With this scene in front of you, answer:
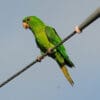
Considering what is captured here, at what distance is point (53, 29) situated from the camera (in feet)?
39.8

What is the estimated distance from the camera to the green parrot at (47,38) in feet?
36.3

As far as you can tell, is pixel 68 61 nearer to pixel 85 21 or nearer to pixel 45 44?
pixel 45 44

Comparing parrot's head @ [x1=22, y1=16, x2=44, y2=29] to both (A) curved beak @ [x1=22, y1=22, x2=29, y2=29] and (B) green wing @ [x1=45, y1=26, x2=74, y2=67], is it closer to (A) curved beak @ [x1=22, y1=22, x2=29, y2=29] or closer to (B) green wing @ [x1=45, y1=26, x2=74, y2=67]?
(A) curved beak @ [x1=22, y1=22, x2=29, y2=29]

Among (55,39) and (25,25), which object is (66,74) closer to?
(55,39)

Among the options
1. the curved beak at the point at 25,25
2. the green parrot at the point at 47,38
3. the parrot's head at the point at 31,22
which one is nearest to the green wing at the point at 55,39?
the green parrot at the point at 47,38

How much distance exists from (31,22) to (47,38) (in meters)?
0.74

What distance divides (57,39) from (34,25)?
769 mm

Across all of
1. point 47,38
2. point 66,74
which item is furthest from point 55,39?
point 66,74

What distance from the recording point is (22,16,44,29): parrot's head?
38.9 ft

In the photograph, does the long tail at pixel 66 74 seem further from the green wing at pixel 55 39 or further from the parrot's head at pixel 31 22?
the parrot's head at pixel 31 22

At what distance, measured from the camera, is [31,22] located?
11938 millimetres

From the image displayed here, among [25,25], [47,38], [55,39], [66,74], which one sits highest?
[25,25]

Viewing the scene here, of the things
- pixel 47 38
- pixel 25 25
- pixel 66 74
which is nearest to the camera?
pixel 66 74

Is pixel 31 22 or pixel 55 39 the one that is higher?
pixel 31 22
